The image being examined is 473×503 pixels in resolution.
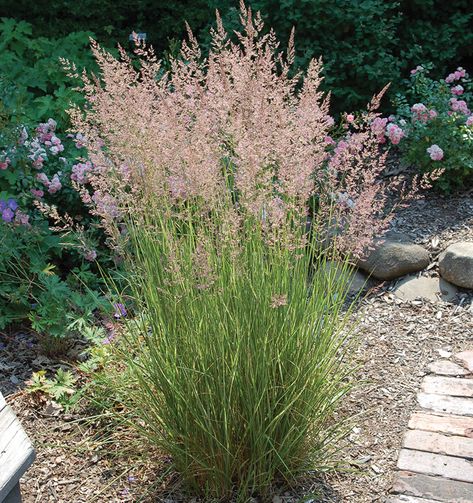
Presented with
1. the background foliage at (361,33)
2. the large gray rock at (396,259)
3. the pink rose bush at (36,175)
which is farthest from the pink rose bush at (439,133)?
the pink rose bush at (36,175)

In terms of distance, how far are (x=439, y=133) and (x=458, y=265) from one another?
1.27 meters

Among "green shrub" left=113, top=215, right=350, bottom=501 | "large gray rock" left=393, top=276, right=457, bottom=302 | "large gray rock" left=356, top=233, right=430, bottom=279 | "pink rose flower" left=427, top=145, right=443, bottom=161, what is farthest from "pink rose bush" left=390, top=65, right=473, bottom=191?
"green shrub" left=113, top=215, right=350, bottom=501

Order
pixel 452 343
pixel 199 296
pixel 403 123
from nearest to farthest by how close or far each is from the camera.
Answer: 1. pixel 199 296
2. pixel 452 343
3. pixel 403 123

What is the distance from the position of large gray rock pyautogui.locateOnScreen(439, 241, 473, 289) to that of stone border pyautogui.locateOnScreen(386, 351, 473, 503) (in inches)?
28.3

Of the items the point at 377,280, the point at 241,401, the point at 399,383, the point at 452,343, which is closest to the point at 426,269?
the point at 377,280

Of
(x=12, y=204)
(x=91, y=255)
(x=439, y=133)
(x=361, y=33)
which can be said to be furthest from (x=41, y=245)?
(x=361, y=33)

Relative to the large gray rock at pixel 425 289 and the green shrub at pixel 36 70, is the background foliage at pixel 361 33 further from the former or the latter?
the large gray rock at pixel 425 289

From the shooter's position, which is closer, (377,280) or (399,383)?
(399,383)

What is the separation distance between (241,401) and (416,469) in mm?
780

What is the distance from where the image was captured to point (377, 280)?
4.38m

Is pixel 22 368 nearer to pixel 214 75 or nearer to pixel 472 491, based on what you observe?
pixel 214 75

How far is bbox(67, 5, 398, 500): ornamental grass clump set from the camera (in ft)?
7.69

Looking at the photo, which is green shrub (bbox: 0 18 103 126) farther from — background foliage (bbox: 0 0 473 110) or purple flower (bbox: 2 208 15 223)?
purple flower (bbox: 2 208 15 223)

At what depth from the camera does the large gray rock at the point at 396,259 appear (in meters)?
4.28
